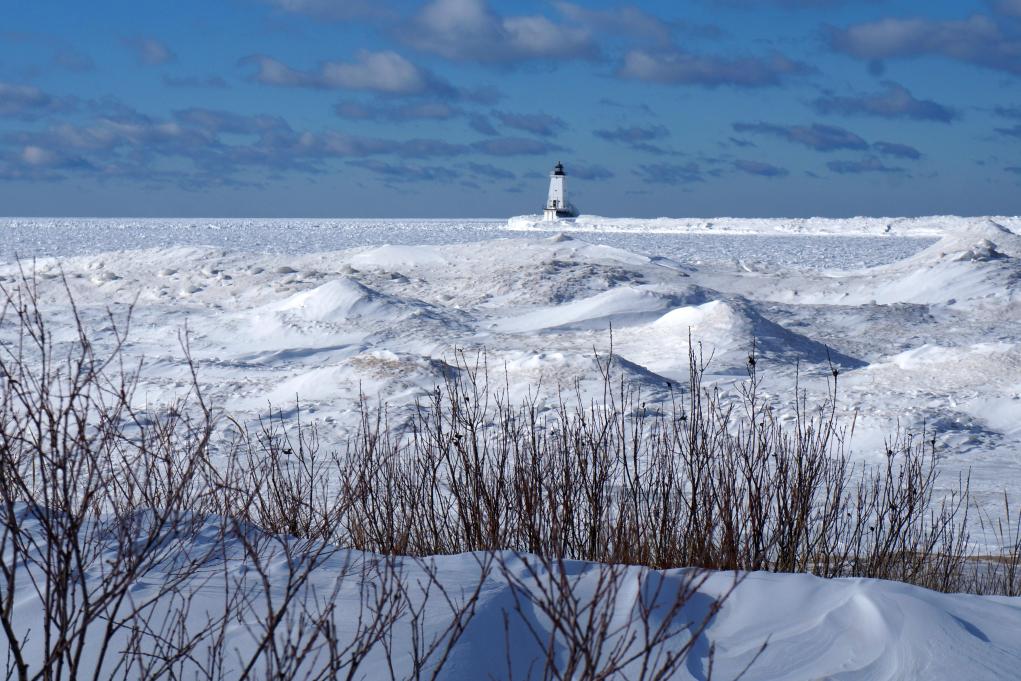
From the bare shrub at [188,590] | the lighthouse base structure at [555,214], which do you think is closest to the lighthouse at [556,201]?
the lighthouse base structure at [555,214]

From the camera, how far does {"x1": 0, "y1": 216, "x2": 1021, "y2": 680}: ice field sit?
11.2 ft

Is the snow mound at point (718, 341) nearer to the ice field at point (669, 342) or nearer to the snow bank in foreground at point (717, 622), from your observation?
the ice field at point (669, 342)

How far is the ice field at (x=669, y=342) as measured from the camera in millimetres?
3426

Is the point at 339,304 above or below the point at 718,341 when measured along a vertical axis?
above

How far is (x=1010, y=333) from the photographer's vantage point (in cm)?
1518

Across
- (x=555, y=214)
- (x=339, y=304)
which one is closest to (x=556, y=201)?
(x=555, y=214)

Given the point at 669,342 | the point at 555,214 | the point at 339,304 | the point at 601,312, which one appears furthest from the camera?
the point at 555,214

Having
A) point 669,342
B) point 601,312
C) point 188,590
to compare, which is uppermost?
point 601,312

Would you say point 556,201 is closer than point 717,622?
No

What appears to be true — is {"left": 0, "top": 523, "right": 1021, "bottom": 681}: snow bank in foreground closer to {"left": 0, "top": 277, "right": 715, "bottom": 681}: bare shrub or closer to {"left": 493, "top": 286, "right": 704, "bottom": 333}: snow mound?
{"left": 0, "top": 277, "right": 715, "bottom": 681}: bare shrub

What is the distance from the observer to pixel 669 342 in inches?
503

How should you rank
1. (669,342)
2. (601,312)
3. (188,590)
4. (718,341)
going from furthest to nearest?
(601,312) → (669,342) → (718,341) → (188,590)

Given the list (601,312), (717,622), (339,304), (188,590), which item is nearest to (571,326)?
(601,312)

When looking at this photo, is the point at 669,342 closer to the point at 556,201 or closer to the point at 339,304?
the point at 339,304
